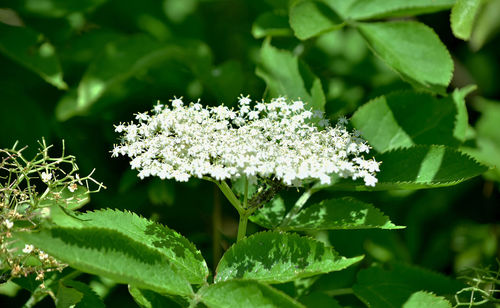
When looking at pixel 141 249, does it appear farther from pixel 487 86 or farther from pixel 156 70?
pixel 487 86

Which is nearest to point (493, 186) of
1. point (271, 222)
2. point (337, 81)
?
point (337, 81)

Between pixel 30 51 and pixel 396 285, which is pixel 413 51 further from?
pixel 30 51

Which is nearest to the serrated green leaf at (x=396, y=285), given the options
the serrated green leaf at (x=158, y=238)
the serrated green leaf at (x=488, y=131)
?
the serrated green leaf at (x=158, y=238)

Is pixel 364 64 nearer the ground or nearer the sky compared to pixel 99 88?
nearer the sky

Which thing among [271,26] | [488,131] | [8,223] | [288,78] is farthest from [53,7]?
[488,131]

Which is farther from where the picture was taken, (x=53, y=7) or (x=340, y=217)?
(x=53, y=7)

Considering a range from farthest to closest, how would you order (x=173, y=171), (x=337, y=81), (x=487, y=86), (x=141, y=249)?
(x=487, y=86) → (x=337, y=81) → (x=173, y=171) → (x=141, y=249)
